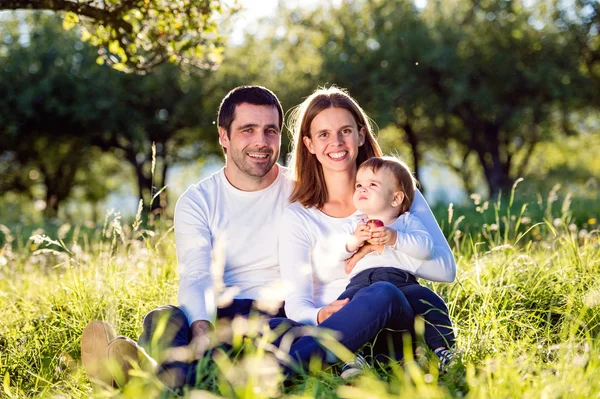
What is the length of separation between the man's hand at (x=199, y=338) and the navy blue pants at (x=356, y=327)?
0.19ft

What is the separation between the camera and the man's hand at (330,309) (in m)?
3.70

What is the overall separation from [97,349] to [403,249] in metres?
1.74

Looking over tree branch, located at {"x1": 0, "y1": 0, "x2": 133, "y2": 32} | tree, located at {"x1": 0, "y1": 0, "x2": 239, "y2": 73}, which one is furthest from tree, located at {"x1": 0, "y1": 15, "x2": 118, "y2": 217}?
tree branch, located at {"x1": 0, "y1": 0, "x2": 133, "y2": 32}

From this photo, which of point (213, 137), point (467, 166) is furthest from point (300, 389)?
point (467, 166)

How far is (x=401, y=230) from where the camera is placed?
411 centimetres

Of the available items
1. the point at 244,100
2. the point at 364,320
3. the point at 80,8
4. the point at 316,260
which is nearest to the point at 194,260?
the point at 316,260

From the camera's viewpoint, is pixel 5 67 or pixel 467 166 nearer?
pixel 5 67

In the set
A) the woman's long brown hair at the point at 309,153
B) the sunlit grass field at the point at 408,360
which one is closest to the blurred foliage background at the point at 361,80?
the sunlit grass field at the point at 408,360

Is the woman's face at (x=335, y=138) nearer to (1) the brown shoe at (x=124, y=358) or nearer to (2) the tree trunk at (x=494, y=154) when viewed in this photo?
(1) the brown shoe at (x=124, y=358)

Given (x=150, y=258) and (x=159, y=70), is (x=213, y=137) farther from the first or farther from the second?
(x=150, y=258)

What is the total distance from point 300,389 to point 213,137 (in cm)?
2092

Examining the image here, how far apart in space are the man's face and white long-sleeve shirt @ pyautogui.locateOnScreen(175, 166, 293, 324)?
167 millimetres

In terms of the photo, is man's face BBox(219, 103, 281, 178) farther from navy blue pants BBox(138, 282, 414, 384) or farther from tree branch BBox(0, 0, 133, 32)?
tree branch BBox(0, 0, 133, 32)

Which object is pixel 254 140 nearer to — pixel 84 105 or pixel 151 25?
pixel 151 25
